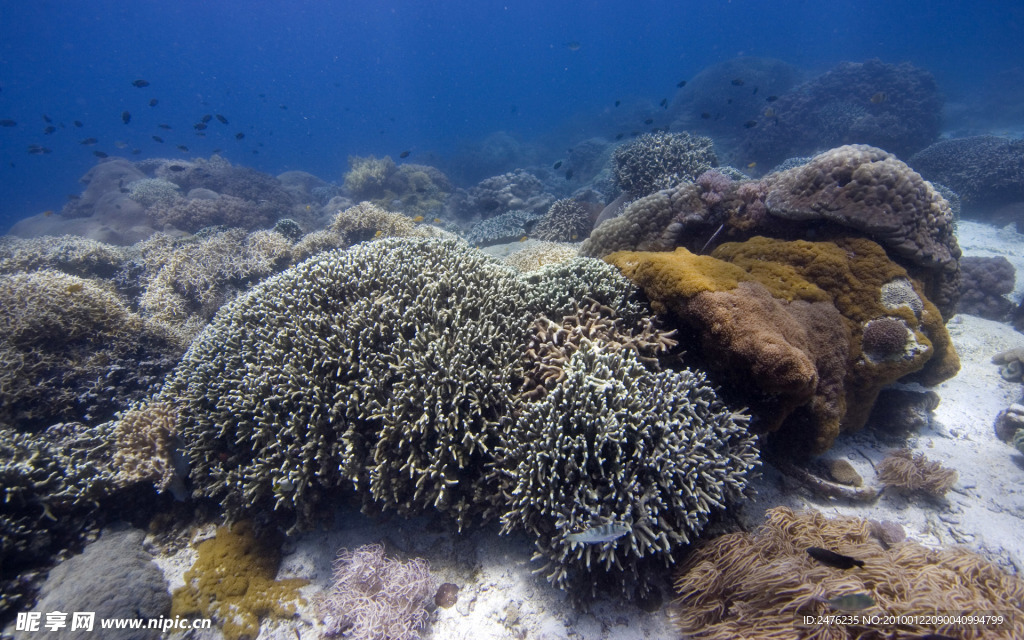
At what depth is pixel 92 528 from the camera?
455 centimetres

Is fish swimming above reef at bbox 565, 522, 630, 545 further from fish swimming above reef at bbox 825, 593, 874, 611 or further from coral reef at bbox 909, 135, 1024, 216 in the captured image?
coral reef at bbox 909, 135, 1024, 216

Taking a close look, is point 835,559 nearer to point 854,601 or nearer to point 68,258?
point 854,601

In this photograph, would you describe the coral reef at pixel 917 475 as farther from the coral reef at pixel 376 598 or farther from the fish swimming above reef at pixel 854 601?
the coral reef at pixel 376 598

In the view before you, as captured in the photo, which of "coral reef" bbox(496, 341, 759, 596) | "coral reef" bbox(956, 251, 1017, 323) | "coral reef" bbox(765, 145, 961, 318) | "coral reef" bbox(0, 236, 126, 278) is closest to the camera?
"coral reef" bbox(496, 341, 759, 596)

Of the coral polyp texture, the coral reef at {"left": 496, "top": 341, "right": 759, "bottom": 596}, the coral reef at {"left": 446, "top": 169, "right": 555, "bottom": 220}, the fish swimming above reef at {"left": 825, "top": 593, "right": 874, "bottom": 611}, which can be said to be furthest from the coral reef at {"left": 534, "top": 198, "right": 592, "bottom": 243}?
the fish swimming above reef at {"left": 825, "top": 593, "right": 874, "bottom": 611}

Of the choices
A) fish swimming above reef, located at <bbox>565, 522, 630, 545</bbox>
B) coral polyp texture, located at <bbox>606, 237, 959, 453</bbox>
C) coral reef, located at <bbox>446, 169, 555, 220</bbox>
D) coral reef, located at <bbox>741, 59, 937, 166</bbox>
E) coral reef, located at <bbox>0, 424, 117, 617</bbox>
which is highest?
coral reef, located at <bbox>741, 59, 937, 166</bbox>

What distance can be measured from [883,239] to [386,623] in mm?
7265

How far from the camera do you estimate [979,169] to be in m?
15.5

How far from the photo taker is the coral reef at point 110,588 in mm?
3684

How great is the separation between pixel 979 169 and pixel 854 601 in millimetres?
22211

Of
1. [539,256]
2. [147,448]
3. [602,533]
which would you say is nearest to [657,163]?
[539,256]

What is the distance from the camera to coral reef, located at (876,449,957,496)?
438 centimetres

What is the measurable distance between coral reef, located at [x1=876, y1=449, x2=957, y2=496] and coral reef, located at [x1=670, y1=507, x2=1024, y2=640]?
1.15 metres

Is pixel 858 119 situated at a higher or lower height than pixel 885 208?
higher
